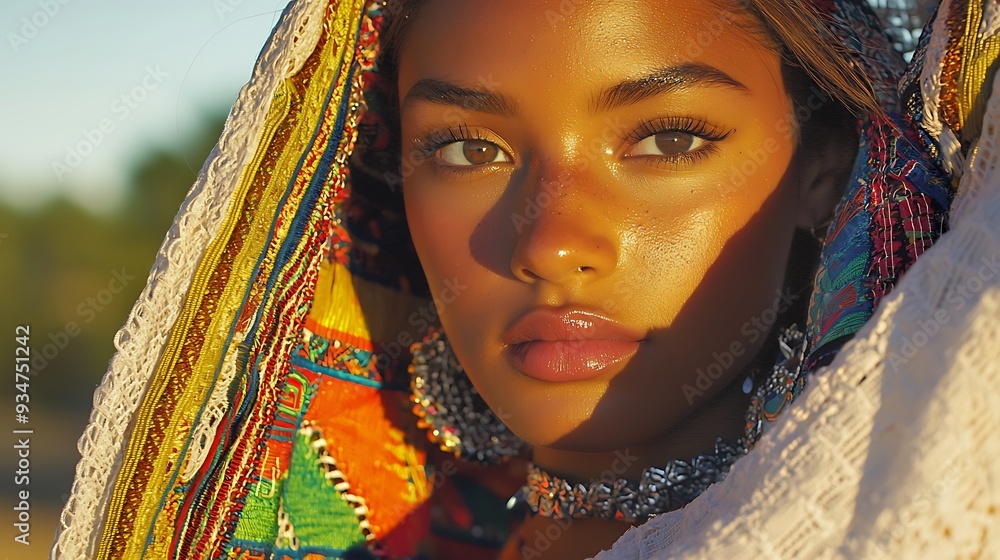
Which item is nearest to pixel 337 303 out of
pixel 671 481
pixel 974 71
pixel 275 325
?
pixel 275 325

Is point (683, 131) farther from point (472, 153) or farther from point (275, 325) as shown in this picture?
point (275, 325)

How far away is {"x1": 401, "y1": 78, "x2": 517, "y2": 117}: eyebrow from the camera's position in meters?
1.44

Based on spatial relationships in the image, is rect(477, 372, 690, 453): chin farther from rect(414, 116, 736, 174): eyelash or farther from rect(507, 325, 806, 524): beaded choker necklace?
rect(414, 116, 736, 174): eyelash

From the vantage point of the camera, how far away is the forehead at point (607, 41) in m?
1.37

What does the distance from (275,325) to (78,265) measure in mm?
8661

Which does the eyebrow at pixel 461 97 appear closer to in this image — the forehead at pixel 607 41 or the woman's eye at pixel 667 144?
the forehead at pixel 607 41

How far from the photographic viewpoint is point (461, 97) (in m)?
1.50

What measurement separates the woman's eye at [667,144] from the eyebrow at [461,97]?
7.8 inches

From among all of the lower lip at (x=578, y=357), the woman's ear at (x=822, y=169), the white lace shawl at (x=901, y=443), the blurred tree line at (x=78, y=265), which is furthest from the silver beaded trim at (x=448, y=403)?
the blurred tree line at (x=78, y=265)

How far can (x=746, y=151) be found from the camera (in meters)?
1.41

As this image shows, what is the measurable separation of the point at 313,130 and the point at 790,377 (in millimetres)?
862

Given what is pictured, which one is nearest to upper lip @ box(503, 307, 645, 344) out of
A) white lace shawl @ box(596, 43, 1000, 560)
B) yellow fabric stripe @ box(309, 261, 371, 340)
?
white lace shawl @ box(596, 43, 1000, 560)

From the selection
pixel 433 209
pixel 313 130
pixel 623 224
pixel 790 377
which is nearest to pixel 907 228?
pixel 790 377

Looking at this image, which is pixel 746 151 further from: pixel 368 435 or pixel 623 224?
A: pixel 368 435
